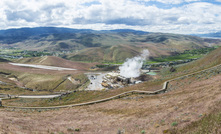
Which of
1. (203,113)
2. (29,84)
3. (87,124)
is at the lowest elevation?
(29,84)

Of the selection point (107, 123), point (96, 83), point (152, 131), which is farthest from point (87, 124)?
point (96, 83)

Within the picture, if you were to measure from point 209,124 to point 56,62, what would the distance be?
169 meters

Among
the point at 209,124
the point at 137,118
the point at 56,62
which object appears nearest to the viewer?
the point at 209,124

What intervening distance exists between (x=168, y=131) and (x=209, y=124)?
4242mm

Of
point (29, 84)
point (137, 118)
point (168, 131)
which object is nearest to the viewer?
point (168, 131)

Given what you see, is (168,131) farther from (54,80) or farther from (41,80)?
(41,80)

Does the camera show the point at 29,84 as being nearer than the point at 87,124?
No

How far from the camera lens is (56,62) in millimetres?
167875

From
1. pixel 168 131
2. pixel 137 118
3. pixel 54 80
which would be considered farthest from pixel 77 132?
pixel 54 80

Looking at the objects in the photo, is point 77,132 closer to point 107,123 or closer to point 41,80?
point 107,123

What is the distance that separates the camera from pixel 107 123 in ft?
83.6

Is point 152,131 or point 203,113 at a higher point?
point 203,113

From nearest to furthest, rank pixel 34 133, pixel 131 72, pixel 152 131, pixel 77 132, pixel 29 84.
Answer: pixel 152 131 → pixel 34 133 → pixel 77 132 → pixel 29 84 → pixel 131 72

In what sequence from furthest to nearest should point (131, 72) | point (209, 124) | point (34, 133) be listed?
point (131, 72)
point (34, 133)
point (209, 124)
